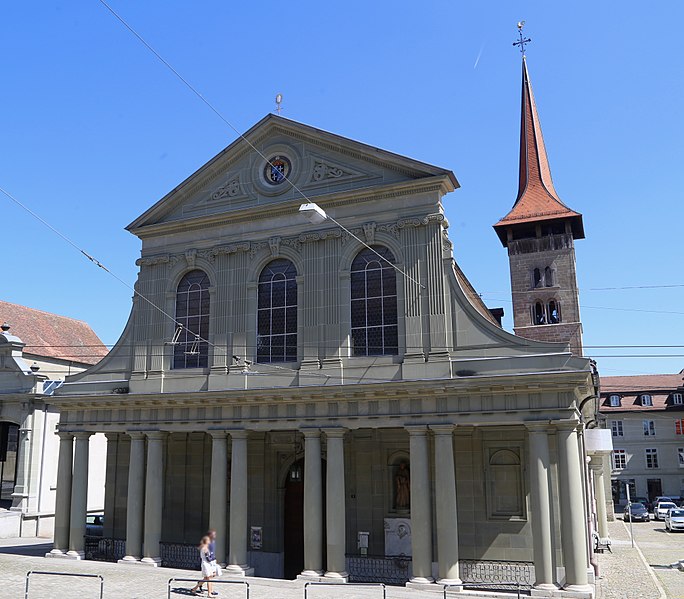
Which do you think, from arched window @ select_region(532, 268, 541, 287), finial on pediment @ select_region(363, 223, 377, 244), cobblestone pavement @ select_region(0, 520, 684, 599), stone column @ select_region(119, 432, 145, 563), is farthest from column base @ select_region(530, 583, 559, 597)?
arched window @ select_region(532, 268, 541, 287)

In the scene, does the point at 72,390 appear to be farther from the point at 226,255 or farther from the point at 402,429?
the point at 402,429

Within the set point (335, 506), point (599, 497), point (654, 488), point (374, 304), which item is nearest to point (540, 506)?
point (335, 506)

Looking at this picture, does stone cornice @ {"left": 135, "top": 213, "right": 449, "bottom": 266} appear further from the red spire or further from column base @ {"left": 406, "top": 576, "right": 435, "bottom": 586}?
the red spire

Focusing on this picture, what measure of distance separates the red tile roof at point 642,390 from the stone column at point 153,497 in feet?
174

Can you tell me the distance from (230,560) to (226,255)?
10290mm

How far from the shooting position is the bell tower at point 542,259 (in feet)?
134

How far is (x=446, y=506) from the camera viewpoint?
19.5 m

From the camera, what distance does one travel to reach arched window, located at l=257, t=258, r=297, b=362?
23562 millimetres

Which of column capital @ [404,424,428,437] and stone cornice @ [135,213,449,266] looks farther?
stone cornice @ [135,213,449,266]

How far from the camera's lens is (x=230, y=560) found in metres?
21.8

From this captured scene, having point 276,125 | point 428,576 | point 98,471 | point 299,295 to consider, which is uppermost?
point 276,125

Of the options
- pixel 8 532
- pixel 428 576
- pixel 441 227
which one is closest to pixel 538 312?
pixel 441 227

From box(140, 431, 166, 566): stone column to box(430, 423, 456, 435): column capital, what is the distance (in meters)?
9.81

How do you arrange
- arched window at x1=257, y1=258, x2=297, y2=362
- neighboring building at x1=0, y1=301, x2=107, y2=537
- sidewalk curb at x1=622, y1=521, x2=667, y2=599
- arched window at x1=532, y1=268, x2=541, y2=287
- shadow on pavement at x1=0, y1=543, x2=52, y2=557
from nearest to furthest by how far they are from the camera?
1. sidewalk curb at x1=622, y1=521, x2=667, y2=599
2. arched window at x1=257, y1=258, x2=297, y2=362
3. shadow on pavement at x1=0, y1=543, x2=52, y2=557
4. neighboring building at x1=0, y1=301, x2=107, y2=537
5. arched window at x1=532, y1=268, x2=541, y2=287
